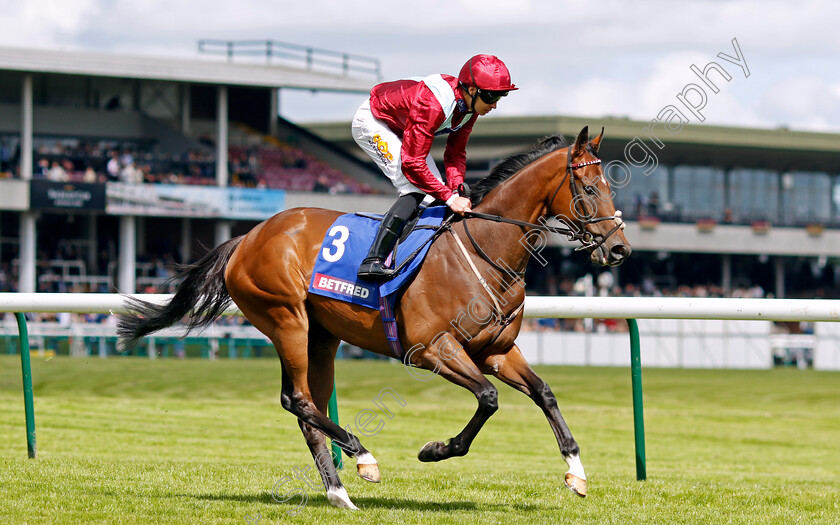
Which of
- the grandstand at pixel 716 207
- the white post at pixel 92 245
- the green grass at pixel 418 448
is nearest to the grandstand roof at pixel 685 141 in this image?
the grandstand at pixel 716 207

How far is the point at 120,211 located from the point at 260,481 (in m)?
21.7

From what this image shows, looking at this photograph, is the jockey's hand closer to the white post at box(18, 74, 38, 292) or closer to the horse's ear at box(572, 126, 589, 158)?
the horse's ear at box(572, 126, 589, 158)

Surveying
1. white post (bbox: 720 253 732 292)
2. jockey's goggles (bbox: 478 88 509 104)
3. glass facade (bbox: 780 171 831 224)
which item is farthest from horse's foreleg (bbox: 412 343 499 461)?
glass facade (bbox: 780 171 831 224)

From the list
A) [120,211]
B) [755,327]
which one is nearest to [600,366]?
[755,327]

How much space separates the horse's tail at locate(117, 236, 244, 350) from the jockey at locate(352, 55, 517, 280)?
1.02 m

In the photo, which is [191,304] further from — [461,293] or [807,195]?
[807,195]

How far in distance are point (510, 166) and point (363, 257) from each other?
0.82 metres

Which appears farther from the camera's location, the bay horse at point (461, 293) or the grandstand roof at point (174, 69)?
the grandstand roof at point (174, 69)

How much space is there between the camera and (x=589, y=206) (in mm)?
4590

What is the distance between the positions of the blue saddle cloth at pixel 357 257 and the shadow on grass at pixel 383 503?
88 cm

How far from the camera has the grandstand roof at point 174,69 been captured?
86.9 ft

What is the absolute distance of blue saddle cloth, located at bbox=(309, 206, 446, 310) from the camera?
4727 mm

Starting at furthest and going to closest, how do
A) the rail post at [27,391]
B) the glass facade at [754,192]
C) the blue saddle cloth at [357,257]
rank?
the glass facade at [754,192]
the rail post at [27,391]
the blue saddle cloth at [357,257]

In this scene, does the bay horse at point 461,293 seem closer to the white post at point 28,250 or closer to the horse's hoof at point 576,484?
the horse's hoof at point 576,484
